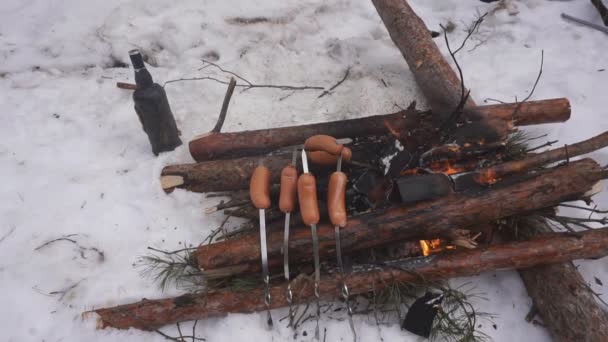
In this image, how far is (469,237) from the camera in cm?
255

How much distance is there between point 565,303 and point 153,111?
2963 mm

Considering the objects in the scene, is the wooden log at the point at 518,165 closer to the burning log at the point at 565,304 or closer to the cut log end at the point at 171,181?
the burning log at the point at 565,304

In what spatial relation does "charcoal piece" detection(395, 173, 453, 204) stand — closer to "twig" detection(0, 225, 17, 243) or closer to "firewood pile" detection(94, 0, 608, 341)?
"firewood pile" detection(94, 0, 608, 341)

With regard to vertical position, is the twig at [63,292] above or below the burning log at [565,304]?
below

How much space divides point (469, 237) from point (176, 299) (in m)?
1.86

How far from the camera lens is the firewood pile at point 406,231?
2.26 m

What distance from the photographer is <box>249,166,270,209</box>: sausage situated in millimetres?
2363

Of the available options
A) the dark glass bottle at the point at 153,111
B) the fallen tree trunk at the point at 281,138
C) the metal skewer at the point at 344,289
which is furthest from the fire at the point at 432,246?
the dark glass bottle at the point at 153,111

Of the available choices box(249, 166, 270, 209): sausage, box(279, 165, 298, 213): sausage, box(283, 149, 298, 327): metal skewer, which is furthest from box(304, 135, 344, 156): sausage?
box(283, 149, 298, 327): metal skewer

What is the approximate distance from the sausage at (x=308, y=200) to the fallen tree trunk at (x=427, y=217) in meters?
0.12

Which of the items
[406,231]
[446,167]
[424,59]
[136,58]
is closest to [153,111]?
[136,58]

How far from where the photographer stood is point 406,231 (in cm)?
234

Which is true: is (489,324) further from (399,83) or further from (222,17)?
(222,17)

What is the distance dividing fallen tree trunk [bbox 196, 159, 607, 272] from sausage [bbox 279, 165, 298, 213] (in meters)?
0.16
